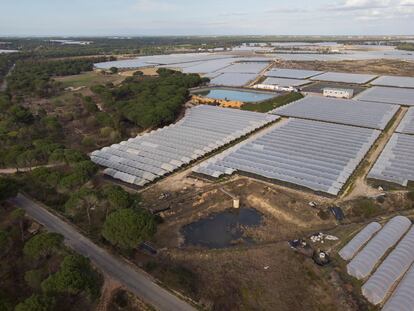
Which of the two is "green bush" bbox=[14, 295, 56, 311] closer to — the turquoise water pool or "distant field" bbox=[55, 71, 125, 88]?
the turquoise water pool

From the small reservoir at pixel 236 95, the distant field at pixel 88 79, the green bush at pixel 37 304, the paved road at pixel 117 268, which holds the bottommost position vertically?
the distant field at pixel 88 79

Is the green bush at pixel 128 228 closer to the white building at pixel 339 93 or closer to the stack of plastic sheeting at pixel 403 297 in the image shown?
the stack of plastic sheeting at pixel 403 297

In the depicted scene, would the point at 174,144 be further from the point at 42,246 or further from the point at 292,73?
the point at 292,73

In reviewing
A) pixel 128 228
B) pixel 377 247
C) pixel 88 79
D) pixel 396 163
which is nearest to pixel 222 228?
pixel 128 228

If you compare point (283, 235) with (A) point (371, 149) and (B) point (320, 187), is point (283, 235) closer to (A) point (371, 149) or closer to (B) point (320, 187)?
(B) point (320, 187)

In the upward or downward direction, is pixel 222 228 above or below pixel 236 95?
below

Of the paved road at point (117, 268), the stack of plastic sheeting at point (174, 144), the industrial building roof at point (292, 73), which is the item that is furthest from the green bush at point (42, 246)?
the industrial building roof at point (292, 73)

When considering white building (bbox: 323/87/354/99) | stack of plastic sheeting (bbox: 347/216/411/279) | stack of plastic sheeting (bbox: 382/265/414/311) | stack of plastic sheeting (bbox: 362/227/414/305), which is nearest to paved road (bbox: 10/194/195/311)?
stack of plastic sheeting (bbox: 362/227/414/305)
